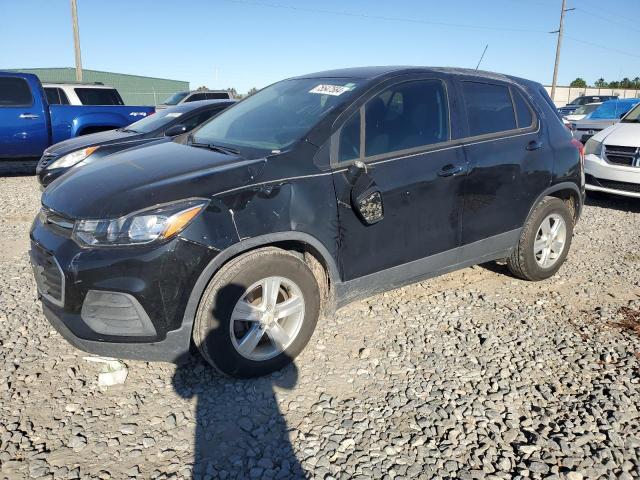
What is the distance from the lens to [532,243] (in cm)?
423

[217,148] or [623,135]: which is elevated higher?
[217,148]

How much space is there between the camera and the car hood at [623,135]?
7.12m

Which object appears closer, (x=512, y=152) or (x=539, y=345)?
(x=539, y=345)

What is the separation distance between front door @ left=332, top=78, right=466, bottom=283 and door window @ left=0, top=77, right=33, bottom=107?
862cm

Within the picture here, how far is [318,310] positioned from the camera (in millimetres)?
3113

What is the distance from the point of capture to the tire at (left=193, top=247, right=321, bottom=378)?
2.68 m

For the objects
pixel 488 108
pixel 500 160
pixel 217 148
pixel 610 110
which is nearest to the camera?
pixel 217 148

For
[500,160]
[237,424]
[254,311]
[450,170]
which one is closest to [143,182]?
[254,311]

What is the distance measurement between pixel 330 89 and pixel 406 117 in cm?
57

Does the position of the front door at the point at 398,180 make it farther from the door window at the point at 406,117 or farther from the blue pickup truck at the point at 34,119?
the blue pickup truck at the point at 34,119

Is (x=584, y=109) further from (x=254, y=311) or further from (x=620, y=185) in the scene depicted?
(x=254, y=311)

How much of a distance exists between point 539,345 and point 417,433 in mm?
1387

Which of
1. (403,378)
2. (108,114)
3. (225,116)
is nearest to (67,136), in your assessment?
(108,114)

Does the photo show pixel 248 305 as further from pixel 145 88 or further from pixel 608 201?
pixel 145 88
